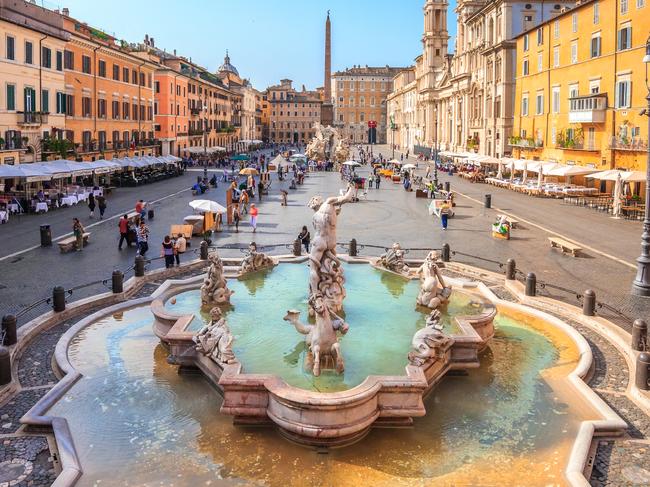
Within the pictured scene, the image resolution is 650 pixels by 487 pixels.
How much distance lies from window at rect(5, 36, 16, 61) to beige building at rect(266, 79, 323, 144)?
12610 cm

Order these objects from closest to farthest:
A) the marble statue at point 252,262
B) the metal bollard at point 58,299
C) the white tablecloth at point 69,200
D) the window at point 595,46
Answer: the metal bollard at point 58,299 → the marble statue at point 252,262 → the white tablecloth at point 69,200 → the window at point 595,46

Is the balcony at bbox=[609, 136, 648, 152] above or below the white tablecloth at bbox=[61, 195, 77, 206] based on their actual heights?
above

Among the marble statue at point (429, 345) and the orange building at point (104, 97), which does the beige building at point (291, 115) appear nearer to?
the orange building at point (104, 97)

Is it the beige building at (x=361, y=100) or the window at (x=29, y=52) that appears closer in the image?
the window at (x=29, y=52)

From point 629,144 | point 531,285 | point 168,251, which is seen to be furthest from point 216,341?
point 629,144

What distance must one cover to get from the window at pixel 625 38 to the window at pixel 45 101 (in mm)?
33506

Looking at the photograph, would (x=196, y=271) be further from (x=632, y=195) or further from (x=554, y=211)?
(x=632, y=195)

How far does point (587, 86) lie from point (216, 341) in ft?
126

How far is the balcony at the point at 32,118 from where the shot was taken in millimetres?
36062

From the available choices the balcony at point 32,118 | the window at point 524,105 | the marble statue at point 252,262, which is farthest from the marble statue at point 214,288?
the window at point 524,105

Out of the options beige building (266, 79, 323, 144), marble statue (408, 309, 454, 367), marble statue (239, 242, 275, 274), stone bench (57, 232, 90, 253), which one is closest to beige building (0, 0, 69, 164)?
stone bench (57, 232, 90, 253)

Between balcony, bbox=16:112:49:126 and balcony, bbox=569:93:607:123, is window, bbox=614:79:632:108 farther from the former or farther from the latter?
balcony, bbox=16:112:49:126

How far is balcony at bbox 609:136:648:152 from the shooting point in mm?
35928

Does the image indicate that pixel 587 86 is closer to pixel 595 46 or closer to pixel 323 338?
pixel 595 46
